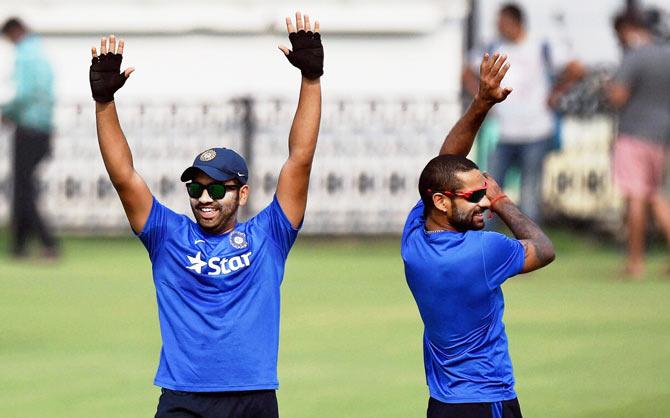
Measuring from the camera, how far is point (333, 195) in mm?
18344

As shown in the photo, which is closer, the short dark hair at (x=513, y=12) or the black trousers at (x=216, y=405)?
the black trousers at (x=216, y=405)

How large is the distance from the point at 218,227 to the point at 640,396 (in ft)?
11.3

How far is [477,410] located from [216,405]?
0.93m

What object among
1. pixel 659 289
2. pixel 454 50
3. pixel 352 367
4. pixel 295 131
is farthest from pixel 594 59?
pixel 295 131

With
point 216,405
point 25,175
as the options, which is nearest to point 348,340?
point 216,405

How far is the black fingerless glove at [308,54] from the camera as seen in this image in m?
6.27

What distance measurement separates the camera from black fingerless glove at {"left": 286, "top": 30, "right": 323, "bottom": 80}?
627 cm

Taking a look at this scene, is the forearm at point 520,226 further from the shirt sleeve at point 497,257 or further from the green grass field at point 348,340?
the green grass field at point 348,340

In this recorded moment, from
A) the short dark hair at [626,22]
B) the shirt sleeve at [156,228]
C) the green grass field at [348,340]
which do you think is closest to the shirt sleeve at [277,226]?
the shirt sleeve at [156,228]

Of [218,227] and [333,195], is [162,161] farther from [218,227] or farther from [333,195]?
[218,227]

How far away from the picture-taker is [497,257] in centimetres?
591

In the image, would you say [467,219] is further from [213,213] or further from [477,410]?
[213,213]

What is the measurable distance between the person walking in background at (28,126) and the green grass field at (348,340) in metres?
0.46

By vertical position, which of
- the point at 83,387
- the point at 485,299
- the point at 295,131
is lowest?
the point at 83,387
